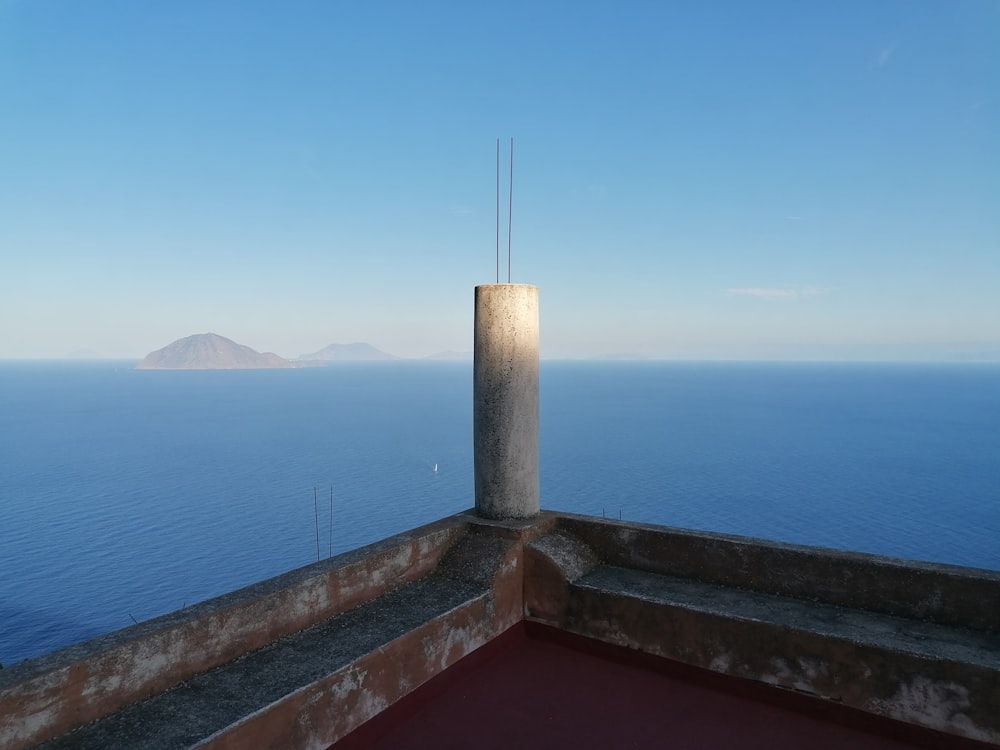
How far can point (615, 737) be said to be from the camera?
11.2 feet

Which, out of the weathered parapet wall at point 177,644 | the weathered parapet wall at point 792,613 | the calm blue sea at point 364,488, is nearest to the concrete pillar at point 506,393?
the weathered parapet wall at point 792,613

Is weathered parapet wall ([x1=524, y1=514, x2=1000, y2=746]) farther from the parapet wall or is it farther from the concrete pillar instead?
the concrete pillar

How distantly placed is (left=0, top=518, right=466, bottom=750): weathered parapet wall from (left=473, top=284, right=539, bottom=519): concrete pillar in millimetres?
921

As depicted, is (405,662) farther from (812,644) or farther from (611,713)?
(812,644)

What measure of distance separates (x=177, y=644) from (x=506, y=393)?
2841 millimetres

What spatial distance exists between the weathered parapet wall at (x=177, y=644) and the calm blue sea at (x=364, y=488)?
43.0 metres

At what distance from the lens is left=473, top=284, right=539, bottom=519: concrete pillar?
500 centimetres

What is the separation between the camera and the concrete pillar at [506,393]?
5.00m

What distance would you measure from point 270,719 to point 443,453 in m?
85.4

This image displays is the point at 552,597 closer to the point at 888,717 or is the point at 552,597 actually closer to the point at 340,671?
the point at 340,671

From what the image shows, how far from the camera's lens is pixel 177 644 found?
3197 mm

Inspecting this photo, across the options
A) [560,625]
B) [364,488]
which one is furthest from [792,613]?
[364,488]

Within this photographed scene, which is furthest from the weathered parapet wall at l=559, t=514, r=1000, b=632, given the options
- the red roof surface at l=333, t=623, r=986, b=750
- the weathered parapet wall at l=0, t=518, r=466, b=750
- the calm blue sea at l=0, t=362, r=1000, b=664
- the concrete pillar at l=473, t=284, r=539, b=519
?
the calm blue sea at l=0, t=362, r=1000, b=664

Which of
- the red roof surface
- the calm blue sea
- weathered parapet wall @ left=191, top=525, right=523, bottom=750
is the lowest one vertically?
the calm blue sea
